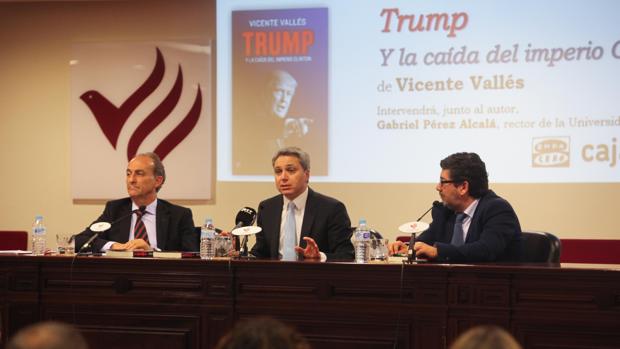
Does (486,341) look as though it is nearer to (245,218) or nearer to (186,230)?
(245,218)

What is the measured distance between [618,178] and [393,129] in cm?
161

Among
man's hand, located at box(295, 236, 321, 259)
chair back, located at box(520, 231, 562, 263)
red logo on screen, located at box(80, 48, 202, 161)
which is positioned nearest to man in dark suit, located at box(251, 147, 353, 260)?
man's hand, located at box(295, 236, 321, 259)

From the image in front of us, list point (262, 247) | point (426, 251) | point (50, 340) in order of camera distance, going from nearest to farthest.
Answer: point (50, 340) < point (426, 251) < point (262, 247)

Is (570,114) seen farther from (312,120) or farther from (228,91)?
(228,91)

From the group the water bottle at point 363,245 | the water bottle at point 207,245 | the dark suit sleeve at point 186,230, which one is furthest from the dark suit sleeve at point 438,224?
the dark suit sleeve at point 186,230

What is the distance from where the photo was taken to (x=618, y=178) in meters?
5.68

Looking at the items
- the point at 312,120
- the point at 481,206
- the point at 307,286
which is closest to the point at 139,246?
the point at 307,286

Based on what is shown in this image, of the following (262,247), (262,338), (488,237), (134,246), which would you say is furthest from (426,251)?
(262,338)

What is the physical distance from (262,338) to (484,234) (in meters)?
2.50

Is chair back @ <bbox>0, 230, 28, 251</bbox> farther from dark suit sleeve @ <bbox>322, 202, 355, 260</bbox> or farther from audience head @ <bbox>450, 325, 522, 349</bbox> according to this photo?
audience head @ <bbox>450, 325, 522, 349</bbox>

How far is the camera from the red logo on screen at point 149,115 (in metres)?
6.34

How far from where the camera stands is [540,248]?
3867 millimetres

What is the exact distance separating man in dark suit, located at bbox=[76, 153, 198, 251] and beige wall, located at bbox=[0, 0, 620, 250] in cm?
166

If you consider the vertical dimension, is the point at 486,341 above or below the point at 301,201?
below
